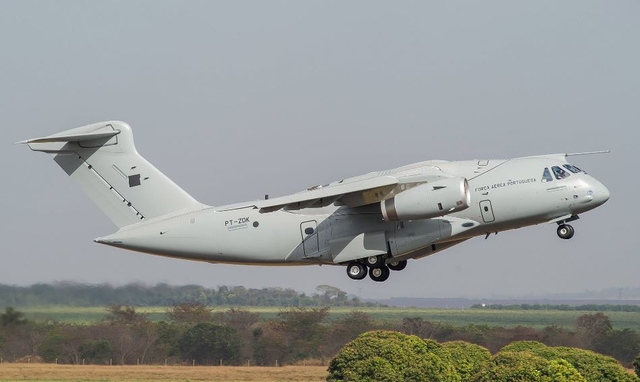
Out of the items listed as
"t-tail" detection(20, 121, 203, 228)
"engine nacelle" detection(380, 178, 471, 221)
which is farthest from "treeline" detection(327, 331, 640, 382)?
"t-tail" detection(20, 121, 203, 228)

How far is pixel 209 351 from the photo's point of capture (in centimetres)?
4109

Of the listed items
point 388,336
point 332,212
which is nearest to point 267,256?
point 332,212

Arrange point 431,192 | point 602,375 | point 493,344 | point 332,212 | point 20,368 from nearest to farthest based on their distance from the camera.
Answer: point 431,192, point 332,212, point 602,375, point 20,368, point 493,344

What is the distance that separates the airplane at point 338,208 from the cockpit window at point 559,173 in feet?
0.07

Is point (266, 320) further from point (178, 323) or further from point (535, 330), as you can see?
point (535, 330)

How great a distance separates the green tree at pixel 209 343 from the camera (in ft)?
134

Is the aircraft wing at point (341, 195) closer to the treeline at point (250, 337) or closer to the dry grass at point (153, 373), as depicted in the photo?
the dry grass at point (153, 373)

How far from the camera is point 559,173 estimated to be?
25203 millimetres

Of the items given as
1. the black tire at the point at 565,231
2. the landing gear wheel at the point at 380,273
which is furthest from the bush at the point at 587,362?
the landing gear wheel at the point at 380,273

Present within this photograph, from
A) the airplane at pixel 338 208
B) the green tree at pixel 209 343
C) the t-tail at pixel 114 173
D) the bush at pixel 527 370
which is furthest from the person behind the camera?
the green tree at pixel 209 343

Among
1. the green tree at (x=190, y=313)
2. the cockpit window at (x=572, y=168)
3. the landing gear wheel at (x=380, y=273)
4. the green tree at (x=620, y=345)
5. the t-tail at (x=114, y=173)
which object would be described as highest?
the t-tail at (x=114, y=173)

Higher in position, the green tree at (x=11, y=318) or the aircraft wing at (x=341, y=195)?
the aircraft wing at (x=341, y=195)

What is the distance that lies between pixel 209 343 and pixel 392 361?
38.4ft

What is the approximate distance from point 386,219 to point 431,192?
1168 millimetres
